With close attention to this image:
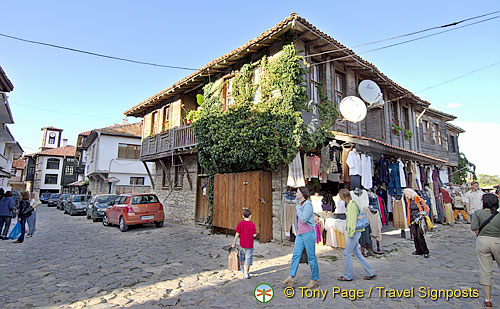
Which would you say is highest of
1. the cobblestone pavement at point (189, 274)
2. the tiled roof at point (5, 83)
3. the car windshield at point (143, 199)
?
the tiled roof at point (5, 83)

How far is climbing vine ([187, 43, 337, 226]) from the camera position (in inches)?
327

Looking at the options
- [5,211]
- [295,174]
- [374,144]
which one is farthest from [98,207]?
[374,144]

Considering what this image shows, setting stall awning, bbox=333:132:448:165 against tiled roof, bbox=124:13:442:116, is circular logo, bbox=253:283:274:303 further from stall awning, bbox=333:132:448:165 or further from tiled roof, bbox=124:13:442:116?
tiled roof, bbox=124:13:442:116

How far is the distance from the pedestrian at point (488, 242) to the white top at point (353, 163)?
3976 millimetres

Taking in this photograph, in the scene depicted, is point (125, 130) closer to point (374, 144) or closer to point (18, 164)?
point (374, 144)

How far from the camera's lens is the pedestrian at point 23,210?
916cm

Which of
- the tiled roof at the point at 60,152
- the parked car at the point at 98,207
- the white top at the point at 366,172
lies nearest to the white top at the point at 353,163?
the white top at the point at 366,172

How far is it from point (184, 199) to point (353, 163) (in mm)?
8790

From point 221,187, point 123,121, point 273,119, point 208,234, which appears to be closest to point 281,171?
point 273,119

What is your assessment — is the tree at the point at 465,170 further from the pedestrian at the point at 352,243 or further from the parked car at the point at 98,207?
the parked car at the point at 98,207

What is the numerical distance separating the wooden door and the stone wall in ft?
0.57

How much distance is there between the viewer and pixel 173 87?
13.7 meters

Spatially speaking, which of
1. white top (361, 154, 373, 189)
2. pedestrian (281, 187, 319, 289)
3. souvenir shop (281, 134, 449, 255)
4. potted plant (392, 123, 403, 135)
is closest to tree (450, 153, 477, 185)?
potted plant (392, 123, 403, 135)

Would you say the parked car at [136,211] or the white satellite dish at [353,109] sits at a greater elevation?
the white satellite dish at [353,109]
